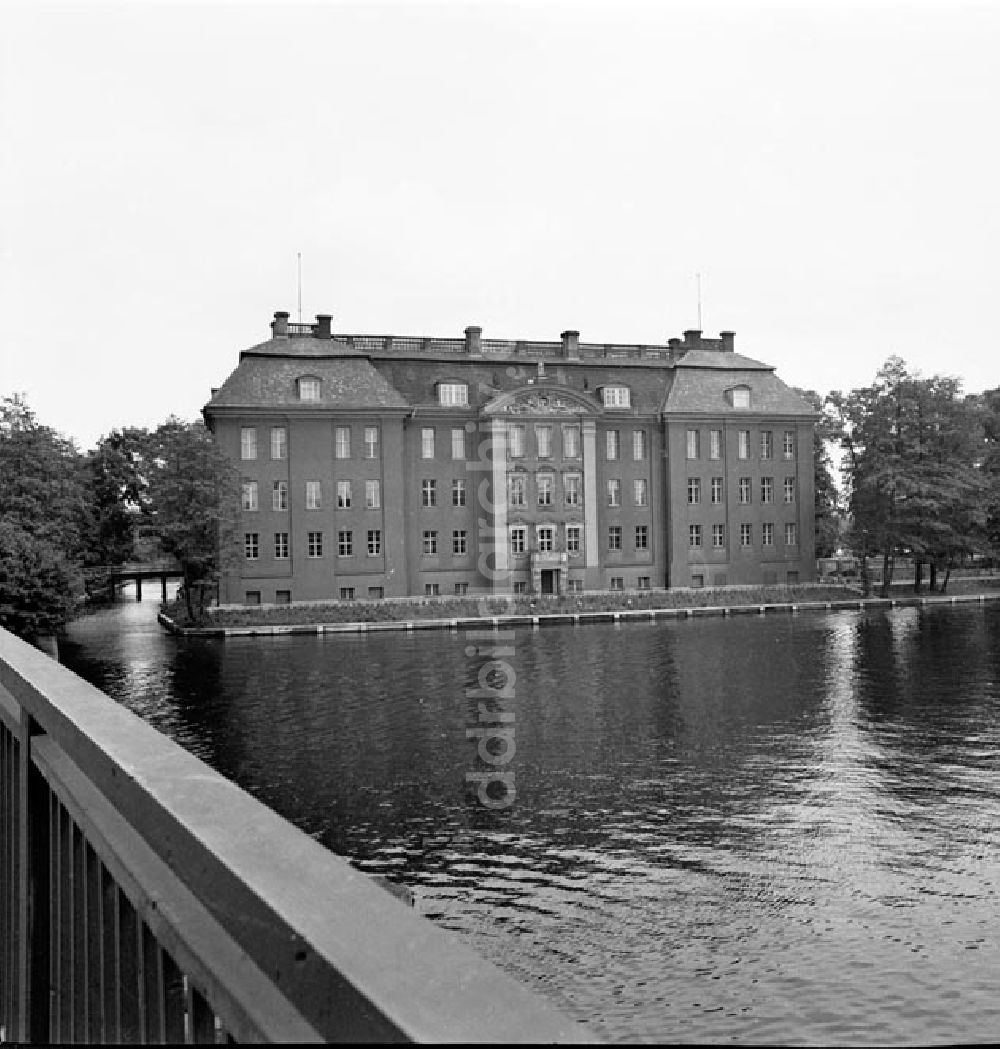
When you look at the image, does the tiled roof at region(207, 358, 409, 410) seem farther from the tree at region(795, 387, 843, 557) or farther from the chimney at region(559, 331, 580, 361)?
the tree at region(795, 387, 843, 557)

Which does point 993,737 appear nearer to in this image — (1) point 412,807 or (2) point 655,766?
(2) point 655,766

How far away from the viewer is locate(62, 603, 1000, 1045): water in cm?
1073

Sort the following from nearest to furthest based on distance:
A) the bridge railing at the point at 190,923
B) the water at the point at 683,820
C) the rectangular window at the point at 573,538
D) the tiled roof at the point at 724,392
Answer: the bridge railing at the point at 190,923, the water at the point at 683,820, the rectangular window at the point at 573,538, the tiled roof at the point at 724,392

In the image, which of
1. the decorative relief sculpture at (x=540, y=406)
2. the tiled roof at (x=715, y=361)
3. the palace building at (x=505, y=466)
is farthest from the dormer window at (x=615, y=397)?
the tiled roof at (x=715, y=361)

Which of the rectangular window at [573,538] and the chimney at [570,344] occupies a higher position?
the chimney at [570,344]

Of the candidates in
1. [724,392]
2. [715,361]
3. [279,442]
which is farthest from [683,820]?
[715,361]

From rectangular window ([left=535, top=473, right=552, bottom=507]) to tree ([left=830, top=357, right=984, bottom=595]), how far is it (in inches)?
840

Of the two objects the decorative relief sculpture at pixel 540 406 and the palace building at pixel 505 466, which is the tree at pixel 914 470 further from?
the decorative relief sculpture at pixel 540 406

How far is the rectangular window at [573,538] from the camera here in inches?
2562

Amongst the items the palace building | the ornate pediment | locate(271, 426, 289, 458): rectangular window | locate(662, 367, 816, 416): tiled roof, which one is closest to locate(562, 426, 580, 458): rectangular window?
the palace building

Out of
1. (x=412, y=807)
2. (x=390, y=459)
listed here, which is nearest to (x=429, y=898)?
(x=412, y=807)

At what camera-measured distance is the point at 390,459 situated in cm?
6106

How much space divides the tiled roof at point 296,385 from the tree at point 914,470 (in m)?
31.9

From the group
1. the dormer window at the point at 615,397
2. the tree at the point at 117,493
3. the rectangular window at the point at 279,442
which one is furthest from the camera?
the tree at the point at 117,493
